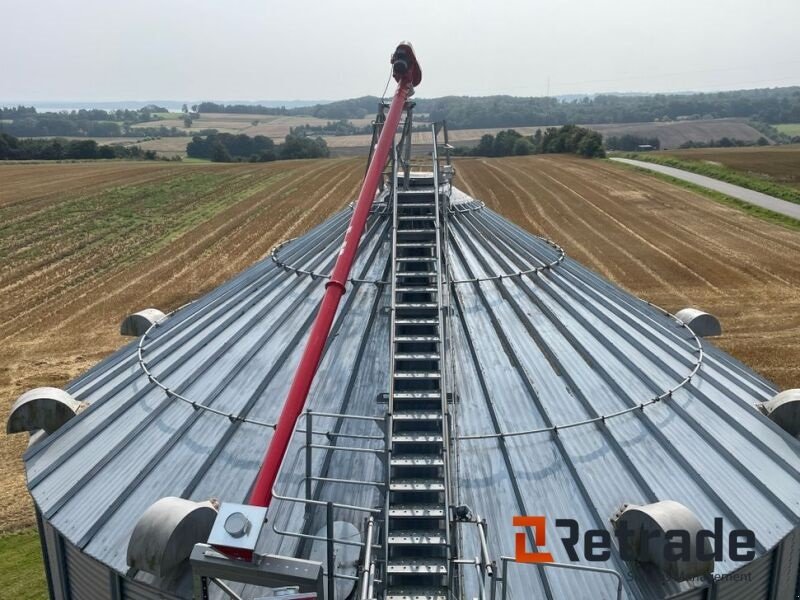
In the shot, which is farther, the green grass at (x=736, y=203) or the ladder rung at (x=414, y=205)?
the green grass at (x=736, y=203)

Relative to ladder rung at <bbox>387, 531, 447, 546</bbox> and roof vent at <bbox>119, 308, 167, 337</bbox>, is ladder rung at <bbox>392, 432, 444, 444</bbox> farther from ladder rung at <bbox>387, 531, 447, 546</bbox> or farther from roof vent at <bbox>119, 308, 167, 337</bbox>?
roof vent at <bbox>119, 308, 167, 337</bbox>

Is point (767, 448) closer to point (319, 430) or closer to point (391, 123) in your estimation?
point (319, 430)

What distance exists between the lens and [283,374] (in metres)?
15.0

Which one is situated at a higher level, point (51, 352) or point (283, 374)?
point (283, 374)

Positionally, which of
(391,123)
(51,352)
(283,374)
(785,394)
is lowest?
(51,352)

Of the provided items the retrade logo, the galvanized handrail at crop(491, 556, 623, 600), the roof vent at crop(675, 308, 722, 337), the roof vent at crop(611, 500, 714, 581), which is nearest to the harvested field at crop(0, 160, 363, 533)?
the retrade logo

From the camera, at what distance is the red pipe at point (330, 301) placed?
10688mm

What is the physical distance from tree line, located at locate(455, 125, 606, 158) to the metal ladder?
10217 centimetres

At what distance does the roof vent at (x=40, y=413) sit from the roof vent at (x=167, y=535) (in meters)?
5.98

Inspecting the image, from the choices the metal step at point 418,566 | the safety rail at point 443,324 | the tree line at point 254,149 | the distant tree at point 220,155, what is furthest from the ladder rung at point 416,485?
the distant tree at point 220,155

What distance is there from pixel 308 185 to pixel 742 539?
8805 cm

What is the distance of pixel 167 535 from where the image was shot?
36.4 ft

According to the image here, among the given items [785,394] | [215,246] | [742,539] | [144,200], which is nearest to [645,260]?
[215,246]

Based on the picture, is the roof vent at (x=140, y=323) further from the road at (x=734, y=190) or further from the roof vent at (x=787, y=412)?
the road at (x=734, y=190)
